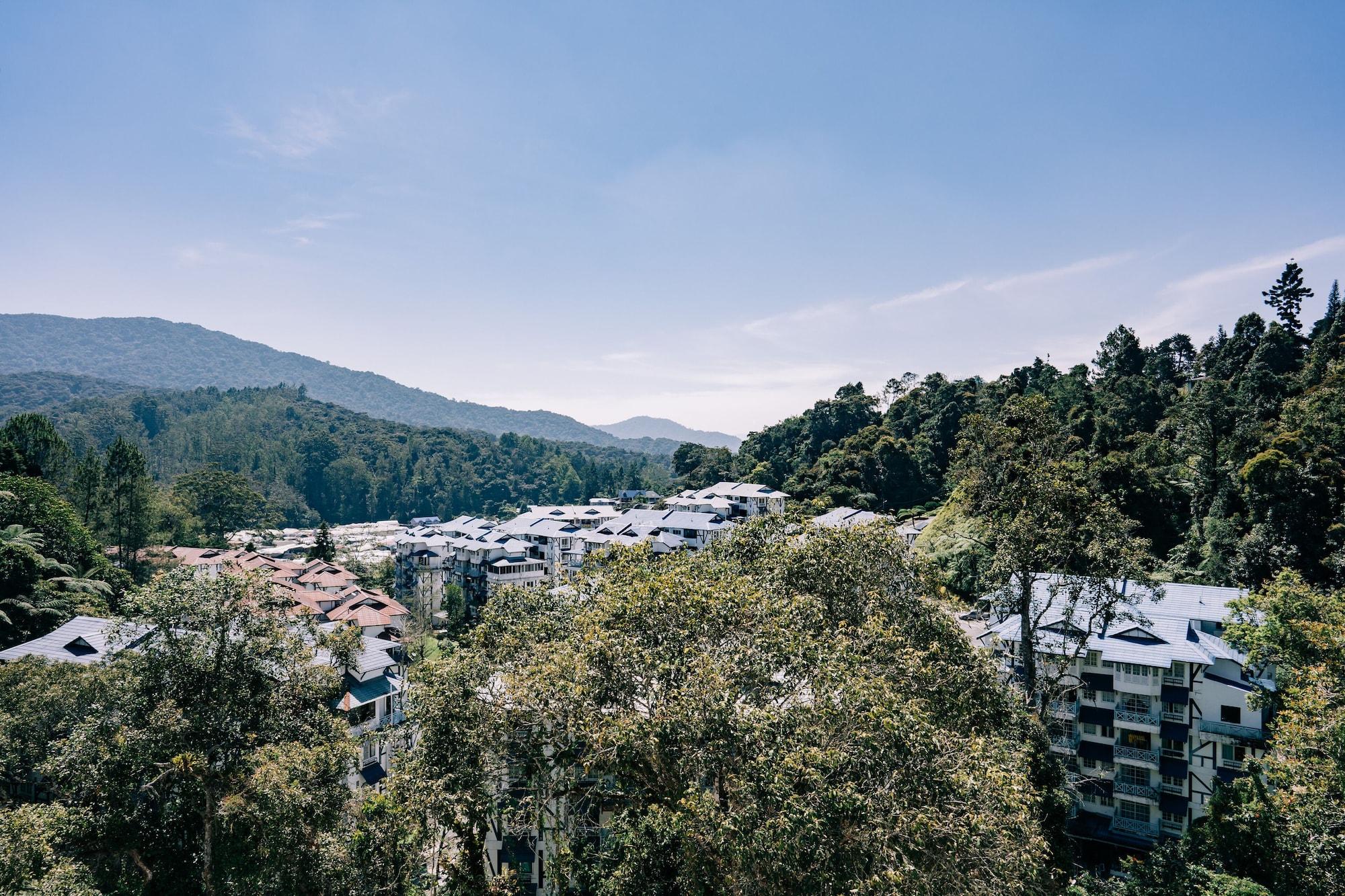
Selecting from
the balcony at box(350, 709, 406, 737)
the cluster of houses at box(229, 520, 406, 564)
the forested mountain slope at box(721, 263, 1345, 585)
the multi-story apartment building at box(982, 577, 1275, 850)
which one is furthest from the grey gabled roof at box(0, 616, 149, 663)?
the cluster of houses at box(229, 520, 406, 564)

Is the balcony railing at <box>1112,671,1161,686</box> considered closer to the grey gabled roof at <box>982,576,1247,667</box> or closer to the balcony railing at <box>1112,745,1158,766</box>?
the grey gabled roof at <box>982,576,1247,667</box>

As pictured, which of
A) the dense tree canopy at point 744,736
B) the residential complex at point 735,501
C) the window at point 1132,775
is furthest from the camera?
the residential complex at point 735,501

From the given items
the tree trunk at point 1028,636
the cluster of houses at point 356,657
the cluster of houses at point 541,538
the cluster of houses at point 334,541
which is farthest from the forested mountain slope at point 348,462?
the tree trunk at point 1028,636

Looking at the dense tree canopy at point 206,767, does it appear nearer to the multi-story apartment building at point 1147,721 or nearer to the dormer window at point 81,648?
the dormer window at point 81,648

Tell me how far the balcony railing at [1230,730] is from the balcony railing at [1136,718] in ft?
4.08

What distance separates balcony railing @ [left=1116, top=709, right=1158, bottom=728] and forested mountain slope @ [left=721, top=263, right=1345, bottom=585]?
9.97m

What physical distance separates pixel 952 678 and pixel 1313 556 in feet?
78.3

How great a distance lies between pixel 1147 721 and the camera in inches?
829

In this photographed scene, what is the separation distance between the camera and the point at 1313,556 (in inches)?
1012

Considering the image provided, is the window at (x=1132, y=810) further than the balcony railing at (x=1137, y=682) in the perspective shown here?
Yes

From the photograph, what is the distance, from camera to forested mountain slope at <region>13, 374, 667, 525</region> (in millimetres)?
120500

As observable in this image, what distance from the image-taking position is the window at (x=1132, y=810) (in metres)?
21.2

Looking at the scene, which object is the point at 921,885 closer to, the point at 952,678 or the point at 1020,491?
the point at 952,678

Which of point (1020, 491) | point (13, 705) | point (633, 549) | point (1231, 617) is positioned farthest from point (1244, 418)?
point (13, 705)
